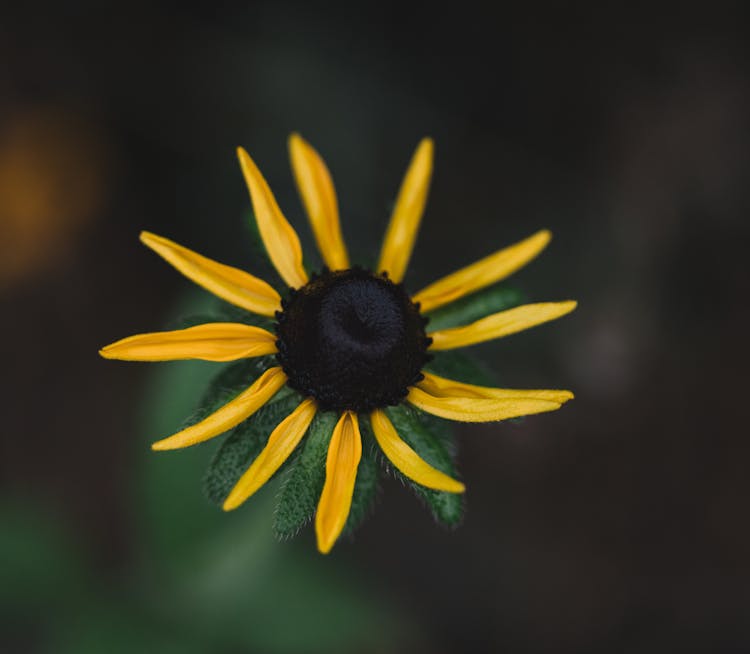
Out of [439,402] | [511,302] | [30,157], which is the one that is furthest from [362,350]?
[30,157]

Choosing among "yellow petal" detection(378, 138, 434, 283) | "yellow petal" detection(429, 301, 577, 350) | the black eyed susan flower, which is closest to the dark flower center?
the black eyed susan flower

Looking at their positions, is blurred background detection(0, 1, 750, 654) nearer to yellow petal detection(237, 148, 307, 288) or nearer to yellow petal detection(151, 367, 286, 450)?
yellow petal detection(237, 148, 307, 288)

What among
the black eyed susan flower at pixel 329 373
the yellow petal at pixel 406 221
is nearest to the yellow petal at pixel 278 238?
the black eyed susan flower at pixel 329 373

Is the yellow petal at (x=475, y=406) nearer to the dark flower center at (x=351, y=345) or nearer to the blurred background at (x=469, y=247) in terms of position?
the dark flower center at (x=351, y=345)

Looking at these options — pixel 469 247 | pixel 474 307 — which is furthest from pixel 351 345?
pixel 469 247

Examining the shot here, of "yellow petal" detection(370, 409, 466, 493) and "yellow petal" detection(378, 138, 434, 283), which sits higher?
"yellow petal" detection(378, 138, 434, 283)

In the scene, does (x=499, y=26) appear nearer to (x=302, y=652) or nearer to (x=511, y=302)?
(x=511, y=302)
